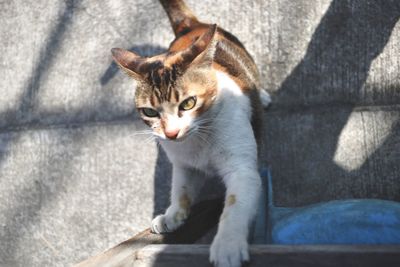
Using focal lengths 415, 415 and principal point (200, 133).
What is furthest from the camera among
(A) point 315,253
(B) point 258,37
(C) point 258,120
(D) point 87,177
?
(D) point 87,177

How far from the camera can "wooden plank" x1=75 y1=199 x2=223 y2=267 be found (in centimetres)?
117

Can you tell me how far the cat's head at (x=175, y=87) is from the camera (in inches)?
51.9

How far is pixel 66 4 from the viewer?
2.45 m

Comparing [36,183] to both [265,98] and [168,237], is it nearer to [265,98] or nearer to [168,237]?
[168,237]

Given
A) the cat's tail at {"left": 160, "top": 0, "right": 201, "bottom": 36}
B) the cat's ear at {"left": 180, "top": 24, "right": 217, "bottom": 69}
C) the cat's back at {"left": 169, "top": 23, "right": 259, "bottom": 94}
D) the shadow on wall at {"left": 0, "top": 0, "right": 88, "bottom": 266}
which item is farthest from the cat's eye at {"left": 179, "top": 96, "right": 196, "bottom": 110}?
the shadow on wall at {"left": 0, "top": 0, "right": 88, "bottom": 266}

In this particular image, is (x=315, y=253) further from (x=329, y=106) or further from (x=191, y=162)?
(x=329, y=106)

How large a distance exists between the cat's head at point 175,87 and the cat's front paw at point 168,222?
0.32 m

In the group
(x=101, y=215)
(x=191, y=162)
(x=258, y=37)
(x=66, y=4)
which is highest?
(x=66, y=4)

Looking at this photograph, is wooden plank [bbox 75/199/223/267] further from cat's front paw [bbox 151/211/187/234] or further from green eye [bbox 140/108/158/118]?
green eye [bbox 140/108/158/118]

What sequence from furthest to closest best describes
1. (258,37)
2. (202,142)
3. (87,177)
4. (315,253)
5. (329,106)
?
(87,177)
(258,37)
(329,106)
(202,142)
(315,253)

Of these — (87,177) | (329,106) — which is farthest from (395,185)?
(87,177)

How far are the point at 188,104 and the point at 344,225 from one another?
0.60 m

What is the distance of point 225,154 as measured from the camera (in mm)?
1455

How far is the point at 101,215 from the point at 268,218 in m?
0.91
